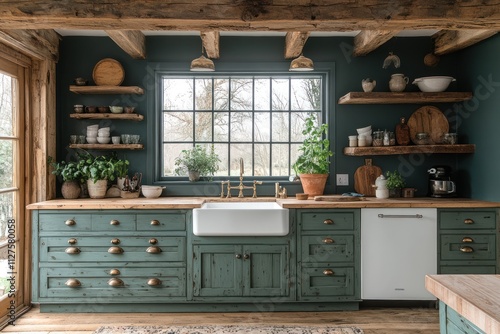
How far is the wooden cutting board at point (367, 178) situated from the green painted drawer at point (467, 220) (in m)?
0.76

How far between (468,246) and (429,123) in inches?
49.9

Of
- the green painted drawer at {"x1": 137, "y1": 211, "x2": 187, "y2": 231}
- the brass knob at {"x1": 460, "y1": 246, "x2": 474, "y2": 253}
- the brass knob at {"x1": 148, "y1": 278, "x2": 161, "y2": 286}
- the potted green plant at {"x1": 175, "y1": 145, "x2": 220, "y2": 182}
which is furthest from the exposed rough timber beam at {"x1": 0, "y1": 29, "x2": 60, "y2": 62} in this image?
the brass knob at {"x1": 460, "y1": 246, "x2": 474, "y2": 253}

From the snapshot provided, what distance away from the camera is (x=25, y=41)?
3625mm

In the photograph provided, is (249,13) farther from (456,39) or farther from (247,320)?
(247,320)

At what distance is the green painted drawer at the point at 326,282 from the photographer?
3818 mm

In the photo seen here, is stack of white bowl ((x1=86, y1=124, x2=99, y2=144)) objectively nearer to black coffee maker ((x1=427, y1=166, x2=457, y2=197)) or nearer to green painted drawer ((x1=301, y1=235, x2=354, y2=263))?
green painted drawer ((x1=301, y1=235, x2=354, y2=263))

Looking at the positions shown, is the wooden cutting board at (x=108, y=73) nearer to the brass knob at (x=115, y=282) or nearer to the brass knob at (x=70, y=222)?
the brass knob at (x=70, y=222)

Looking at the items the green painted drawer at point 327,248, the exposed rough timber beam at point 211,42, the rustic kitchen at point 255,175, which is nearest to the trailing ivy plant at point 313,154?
the rustic kitchen at point 255,175

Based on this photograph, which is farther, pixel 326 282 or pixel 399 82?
pixel 399 82

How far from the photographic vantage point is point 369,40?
3881 mm

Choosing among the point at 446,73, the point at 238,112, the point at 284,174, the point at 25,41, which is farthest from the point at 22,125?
the point at 446,73

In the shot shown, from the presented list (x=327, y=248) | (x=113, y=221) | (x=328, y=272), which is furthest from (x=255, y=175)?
(x=113, y=221)

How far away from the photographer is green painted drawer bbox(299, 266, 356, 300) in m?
3.82

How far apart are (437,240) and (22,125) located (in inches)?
147
